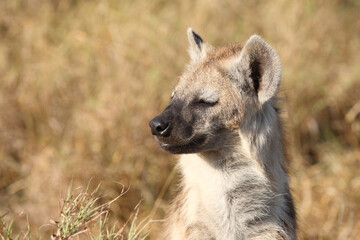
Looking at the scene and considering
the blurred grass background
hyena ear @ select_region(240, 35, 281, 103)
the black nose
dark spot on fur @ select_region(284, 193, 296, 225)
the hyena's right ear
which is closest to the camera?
the black nose

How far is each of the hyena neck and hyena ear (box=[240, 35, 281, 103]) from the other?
16 centimetres

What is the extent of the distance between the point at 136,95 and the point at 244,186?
8.35 feet

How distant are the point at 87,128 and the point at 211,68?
2412mm

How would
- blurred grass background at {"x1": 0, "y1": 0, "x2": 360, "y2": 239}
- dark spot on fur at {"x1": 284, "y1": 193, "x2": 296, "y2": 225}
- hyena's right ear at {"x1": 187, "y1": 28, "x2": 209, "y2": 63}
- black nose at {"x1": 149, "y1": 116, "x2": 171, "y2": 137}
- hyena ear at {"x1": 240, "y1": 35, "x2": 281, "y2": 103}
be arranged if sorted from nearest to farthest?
black nose at {"x1": 149, "y1": 116, "x2": 171, "y2": 137}
hyena ear at {"x1": 240, "y1": 35, "x2": 281, "y2": 103}
dark spot on fur at {"x1": 284, "y1": 193, "x2": 296, "y2": 225}
hyena's right ear at {"x1": 187, "y1": 28, "x2": 209, "y2": 63}
blurred grass background at {"x1": 0, "y1": 0, "x2": 360, "y2": 239}

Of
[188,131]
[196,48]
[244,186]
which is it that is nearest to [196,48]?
[196,48]

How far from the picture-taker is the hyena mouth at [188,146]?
11.5 ft

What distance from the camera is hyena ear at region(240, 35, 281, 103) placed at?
3.56 m

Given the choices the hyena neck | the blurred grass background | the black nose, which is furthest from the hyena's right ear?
the blurred grass background

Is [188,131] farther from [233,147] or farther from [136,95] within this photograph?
[136,95]

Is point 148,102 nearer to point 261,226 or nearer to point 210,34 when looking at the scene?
point 210,34

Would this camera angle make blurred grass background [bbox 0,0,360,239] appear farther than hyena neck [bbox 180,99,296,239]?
Yes

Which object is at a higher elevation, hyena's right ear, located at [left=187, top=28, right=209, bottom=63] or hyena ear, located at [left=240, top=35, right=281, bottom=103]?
hyena's right ear, located at [left=187, top=28, right=209, bottom=63]

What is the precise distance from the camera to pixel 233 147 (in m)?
3.66

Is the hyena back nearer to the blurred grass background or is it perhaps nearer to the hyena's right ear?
the hyena's right ear
